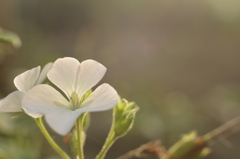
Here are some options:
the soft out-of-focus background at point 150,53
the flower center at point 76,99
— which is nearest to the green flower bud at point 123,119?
the flower center at point 76,99

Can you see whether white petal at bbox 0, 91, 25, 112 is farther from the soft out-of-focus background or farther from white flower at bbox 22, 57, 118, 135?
the soft out-of-focus background

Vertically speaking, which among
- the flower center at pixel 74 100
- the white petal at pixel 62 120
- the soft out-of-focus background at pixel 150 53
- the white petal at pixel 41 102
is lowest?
the white petal at pixel 62 120

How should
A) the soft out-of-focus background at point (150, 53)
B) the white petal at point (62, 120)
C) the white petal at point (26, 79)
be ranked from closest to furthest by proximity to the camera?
the white petal at point (62, 120) → the white petal at point (26, 79) → the soft out-of-focus background at point (150, 53)

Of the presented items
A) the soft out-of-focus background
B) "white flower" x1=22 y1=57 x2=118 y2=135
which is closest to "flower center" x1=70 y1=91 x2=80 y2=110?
"white flower" x1=22 y1=57 x2=118 y2=135

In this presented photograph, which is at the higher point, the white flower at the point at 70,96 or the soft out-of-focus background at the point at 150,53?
the soft out-of-focus background at the point at 150,53

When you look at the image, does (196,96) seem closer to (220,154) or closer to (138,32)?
(220,154)

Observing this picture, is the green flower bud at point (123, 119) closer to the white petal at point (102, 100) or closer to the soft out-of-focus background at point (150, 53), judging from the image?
the white petal at point (102, 100)

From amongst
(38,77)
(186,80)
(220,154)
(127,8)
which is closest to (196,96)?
(186,80)
